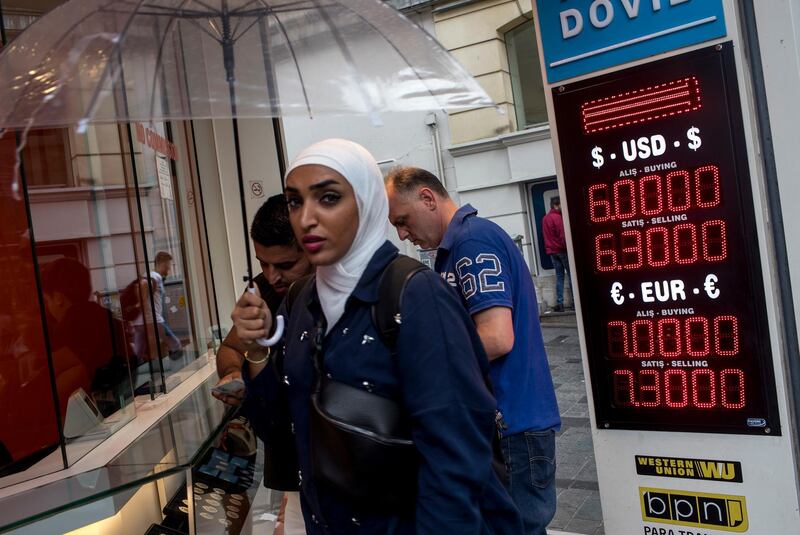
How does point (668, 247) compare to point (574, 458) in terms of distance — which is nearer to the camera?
point (668, 247)

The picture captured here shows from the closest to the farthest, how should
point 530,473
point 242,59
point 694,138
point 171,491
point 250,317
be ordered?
point 250,317 < point 171,491 < point 242,59 < point 530,473 < point 694,138

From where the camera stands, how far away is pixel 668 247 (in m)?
3.49

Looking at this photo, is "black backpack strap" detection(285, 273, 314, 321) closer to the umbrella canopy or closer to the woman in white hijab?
the woman in white hijab

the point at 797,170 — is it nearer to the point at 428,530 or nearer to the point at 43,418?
the point at 428,530

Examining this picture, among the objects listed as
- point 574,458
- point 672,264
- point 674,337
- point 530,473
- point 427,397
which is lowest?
point 574,458

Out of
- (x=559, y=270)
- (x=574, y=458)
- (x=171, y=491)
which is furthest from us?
(x=559, y=270)

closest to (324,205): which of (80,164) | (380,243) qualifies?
(380,243)

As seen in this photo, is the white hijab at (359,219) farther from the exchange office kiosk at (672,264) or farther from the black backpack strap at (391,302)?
the exchange office kiosk at (672,264)

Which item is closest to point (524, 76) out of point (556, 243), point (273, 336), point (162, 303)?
point (556, 243)

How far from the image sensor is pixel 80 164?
490 centimetres

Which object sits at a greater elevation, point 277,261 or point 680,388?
point 277,261

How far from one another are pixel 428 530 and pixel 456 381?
36 centimetres

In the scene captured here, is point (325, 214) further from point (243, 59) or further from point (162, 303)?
point (162, 303)

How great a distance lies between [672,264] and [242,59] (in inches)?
83.5
